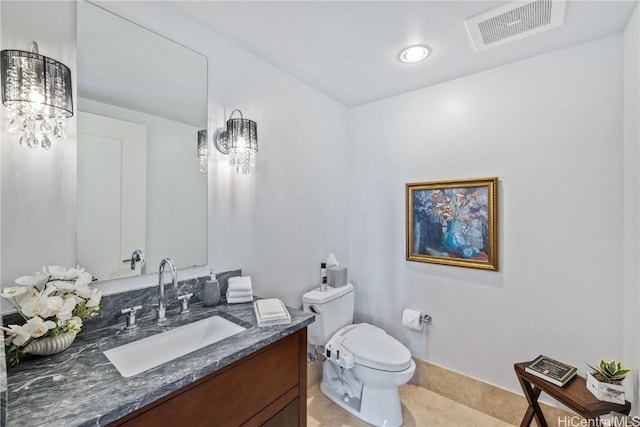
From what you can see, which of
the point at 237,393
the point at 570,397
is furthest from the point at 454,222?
the point at 237,393

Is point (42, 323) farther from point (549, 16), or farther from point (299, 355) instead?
point (549, 16)

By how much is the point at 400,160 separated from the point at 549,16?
1165 millimetres

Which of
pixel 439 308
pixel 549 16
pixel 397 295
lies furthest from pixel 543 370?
pixel 549 16

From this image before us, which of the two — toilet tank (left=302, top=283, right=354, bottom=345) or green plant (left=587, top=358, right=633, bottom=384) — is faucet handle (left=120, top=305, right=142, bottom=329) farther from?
green plant (left=587, top=358, right=633, bottom=384)

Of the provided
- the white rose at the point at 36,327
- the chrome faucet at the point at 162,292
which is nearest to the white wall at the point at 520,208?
the chrome faucet at the point at 162,292

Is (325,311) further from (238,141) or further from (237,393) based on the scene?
(238,141)

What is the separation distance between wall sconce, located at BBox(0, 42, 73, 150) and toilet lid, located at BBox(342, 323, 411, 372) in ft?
6.05

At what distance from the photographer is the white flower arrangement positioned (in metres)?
0.87

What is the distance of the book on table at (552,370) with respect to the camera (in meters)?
1.45

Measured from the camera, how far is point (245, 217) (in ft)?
5.61

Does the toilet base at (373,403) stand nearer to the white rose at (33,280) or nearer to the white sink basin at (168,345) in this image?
the white sink basin at (168,345)

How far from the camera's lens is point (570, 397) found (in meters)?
1.34

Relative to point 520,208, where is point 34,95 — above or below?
above

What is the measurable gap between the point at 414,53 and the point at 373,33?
34 cm
